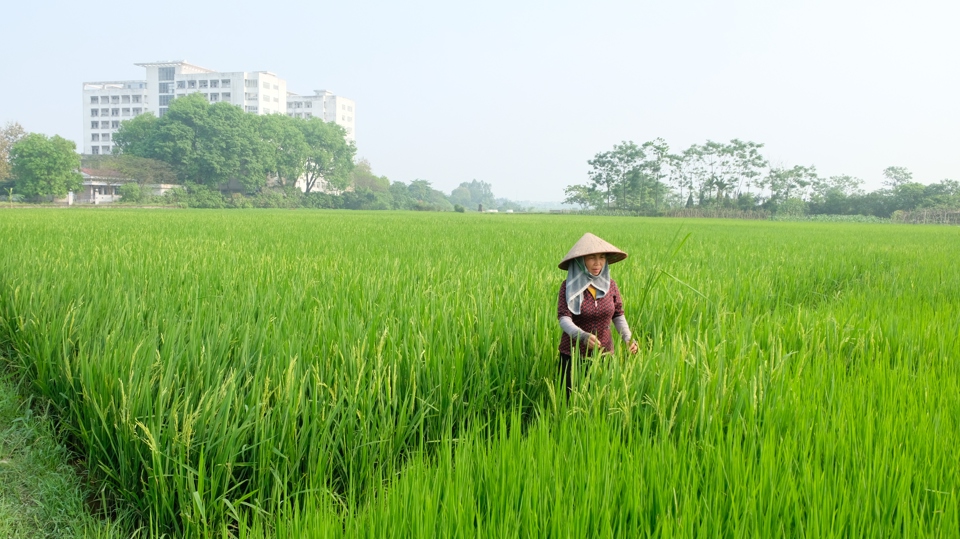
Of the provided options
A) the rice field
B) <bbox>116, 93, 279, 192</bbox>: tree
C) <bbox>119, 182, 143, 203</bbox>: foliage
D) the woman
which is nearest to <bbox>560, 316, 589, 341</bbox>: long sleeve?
the woman

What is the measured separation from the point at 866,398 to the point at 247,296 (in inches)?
103

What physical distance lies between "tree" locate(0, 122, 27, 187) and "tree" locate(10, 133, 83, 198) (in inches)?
21.3

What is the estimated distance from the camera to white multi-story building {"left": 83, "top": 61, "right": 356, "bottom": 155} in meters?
86.0

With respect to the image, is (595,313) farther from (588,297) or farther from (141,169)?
(141,169)

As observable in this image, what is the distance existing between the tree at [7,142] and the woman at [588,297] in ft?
165

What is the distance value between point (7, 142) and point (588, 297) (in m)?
53.4

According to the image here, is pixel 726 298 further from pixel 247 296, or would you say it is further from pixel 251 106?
pixel 251 106

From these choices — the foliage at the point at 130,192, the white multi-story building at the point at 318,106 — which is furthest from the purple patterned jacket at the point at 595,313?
the white multi-story building at the point at 318,106

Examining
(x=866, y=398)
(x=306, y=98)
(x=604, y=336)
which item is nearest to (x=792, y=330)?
(x=866, y=398)

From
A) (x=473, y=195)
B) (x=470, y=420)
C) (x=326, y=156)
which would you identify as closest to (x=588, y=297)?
(x=470, y=420)

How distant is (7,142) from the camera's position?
4409 cm

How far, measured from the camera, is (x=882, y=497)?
1.33 m

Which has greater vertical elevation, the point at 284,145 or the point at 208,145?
the point at 284,145

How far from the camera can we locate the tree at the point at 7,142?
139 ft
